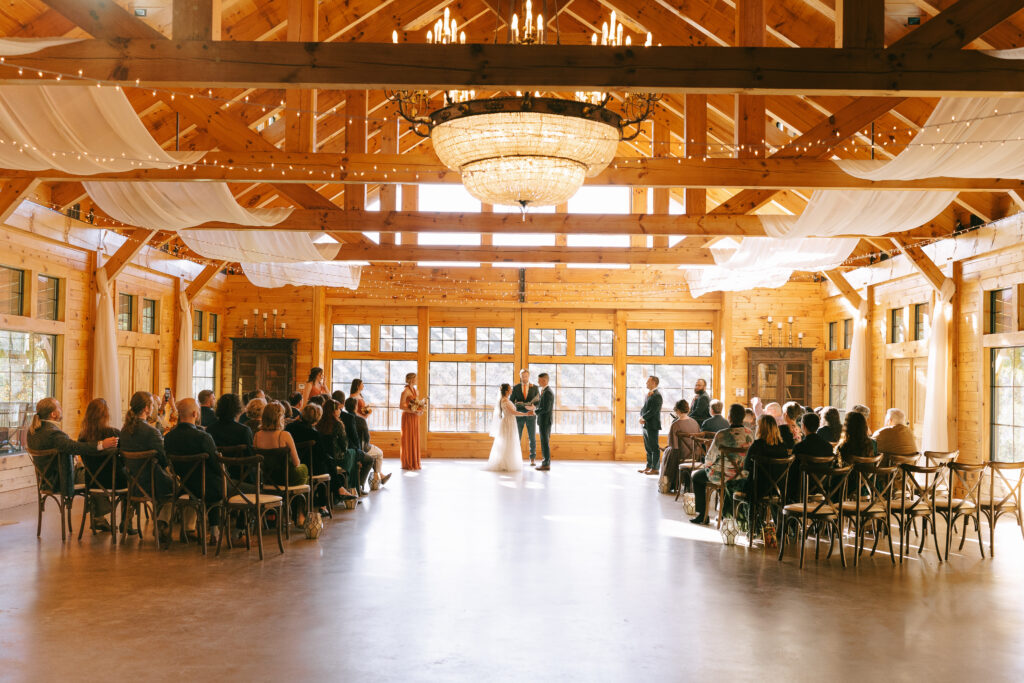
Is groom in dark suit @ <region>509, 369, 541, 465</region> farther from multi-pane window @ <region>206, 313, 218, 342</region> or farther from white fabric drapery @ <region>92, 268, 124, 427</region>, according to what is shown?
white fabric drapery @ <region>92, 268, 124, 427</region>

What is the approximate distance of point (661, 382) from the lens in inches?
599

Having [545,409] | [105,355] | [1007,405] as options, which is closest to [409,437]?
[545,409]

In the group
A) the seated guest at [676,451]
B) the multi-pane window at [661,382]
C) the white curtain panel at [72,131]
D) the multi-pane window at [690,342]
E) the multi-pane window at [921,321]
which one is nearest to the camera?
the white curtain panel at [72,131]

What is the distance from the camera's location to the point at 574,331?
15.4 meters

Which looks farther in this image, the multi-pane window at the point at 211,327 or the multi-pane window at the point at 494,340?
the multi-pane window at the point at 494,340

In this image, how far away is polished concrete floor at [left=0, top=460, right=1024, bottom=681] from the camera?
4.12 meters

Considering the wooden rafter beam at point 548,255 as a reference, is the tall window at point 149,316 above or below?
below

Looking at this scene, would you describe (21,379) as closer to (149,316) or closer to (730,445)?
(149,316)

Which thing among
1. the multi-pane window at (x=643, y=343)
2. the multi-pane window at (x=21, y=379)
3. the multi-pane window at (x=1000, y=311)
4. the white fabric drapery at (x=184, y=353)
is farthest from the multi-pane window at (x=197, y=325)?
the multi-pane window at (x=1000, y=311)

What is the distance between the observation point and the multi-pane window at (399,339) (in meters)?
15.4

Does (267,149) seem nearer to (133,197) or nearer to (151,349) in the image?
(133,197)

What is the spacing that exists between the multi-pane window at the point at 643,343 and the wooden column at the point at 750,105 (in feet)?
25.5

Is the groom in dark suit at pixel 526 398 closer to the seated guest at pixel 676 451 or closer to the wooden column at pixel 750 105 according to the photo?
the seated guest at pixel 676 451

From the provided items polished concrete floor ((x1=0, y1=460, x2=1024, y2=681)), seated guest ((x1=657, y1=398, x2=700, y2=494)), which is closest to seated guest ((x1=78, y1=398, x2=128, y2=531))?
polished concrete floor ((x1=0, y1=460, x2=1024, y2=681))
